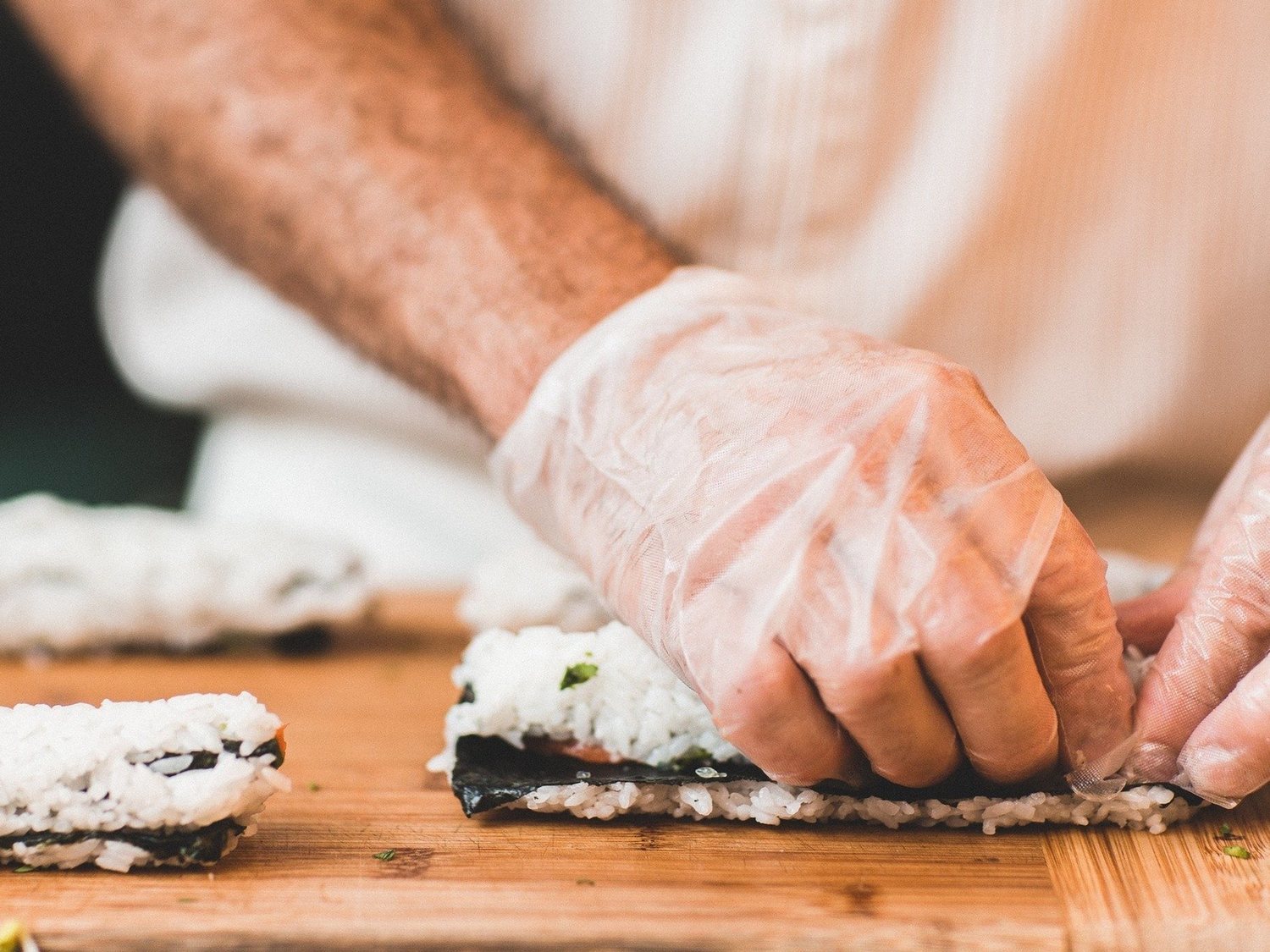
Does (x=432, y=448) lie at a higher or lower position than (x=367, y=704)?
higher

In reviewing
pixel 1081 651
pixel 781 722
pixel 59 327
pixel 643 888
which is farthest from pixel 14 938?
pixel 59 327

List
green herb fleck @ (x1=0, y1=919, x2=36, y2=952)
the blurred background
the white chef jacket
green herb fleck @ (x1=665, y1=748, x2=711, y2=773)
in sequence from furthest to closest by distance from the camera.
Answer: the blurred background, the white chef jacket, green herb fleck @ (x1=665, y1=748, x2=711, y2=773), green herb fleck @ (x1=0, y1=919, x2=36, y2=952)

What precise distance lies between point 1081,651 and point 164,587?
3.66ft

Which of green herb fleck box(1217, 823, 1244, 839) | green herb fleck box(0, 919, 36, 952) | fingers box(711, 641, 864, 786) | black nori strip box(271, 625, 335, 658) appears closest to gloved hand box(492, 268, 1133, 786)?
fingers box(711, 641, 864, 786)

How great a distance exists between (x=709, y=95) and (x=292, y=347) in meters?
0.75

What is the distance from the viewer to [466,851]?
3.43ft

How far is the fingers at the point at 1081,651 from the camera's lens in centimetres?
100

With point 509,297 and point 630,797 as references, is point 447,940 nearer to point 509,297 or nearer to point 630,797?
point 630,797

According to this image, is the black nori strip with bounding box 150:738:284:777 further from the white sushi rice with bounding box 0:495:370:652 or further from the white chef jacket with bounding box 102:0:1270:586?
the white chef jacket with bounding box 102:0:1270:586

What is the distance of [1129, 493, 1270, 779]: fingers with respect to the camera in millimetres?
1061

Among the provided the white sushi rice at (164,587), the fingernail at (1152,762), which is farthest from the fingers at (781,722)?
the white sushi rice at (164,587)

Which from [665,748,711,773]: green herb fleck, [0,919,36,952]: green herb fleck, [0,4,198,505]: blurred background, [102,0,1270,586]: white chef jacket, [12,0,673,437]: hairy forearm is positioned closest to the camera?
[0,919,36,952]: green herb fleck

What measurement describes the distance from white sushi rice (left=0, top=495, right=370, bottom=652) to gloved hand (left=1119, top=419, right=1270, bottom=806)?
3.19 ft

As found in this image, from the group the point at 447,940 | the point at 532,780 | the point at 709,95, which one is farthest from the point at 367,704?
the point at 709,95
